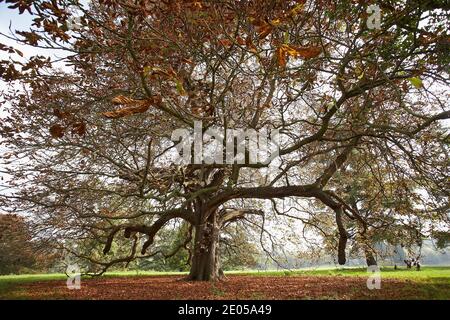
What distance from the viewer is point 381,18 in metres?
5.30

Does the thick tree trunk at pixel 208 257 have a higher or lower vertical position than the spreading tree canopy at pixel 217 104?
lower

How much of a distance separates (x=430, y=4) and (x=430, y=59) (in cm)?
105

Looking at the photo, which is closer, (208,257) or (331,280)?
(331,280)

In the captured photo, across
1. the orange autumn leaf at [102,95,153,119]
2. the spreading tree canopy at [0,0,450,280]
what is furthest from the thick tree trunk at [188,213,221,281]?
the orange autumn leaf at [102,95,153,119]

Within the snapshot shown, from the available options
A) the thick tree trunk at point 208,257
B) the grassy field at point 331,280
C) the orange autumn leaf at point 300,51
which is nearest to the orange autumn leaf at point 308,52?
the orange autumn leaf at point 300,51

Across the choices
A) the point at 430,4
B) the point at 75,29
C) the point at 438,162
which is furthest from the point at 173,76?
the point at 438,162

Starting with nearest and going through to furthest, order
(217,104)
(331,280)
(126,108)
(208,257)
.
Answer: (126,108) → (217,104) → (331,280) → (208,257)

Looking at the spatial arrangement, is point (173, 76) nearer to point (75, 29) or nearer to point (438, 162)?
point (75, 29)

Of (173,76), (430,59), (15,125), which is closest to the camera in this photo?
(173,76)

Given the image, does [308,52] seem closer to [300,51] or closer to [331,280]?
[300,51]

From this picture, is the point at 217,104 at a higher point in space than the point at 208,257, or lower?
higher

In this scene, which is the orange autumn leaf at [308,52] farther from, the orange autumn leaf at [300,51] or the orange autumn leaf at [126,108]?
the orange autumn leaf at [126,108]

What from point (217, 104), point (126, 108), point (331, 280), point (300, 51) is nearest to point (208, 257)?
point (331, 280)

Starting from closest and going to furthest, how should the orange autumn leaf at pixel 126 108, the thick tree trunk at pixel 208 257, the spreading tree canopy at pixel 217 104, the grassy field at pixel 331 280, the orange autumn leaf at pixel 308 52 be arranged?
the orange autumn leaf at pixel 308 52 → the orange autumn leaf at pixel 126 108 → the spreading tree canopy at pixel 217 104 → the grassy field at pixel 331 280 → the thick tree trunk at pixel 208 257
